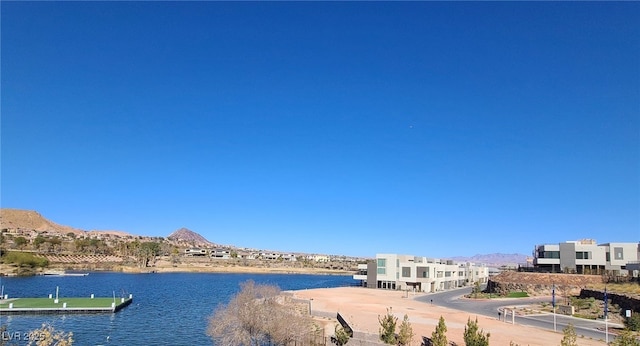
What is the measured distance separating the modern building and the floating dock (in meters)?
69.7

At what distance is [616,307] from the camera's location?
5069 centimetres

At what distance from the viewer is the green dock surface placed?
52438 mm

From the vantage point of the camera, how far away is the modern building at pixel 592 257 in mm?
78812

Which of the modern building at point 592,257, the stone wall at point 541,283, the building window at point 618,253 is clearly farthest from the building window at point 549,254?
the stone wall at point 541,283

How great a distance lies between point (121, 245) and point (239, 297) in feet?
589

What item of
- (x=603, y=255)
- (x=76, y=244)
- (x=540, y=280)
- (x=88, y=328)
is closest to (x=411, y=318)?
(x=88, y=328)

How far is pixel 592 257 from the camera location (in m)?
79.7

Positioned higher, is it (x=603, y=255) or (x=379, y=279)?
(x=603, y=255)

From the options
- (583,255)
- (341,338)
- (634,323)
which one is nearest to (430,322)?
(341,338)

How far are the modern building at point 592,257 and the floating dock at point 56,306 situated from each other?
229ft

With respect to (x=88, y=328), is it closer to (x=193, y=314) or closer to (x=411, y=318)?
(x=193, y=314)

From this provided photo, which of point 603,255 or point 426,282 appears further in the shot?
point 426,282

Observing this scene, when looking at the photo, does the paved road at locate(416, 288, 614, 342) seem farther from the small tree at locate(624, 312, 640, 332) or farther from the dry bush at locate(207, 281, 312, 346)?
the dry bush at locate(207, 281, 312, 346)

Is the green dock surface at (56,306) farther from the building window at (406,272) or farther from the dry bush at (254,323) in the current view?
the building window at (406,272)
